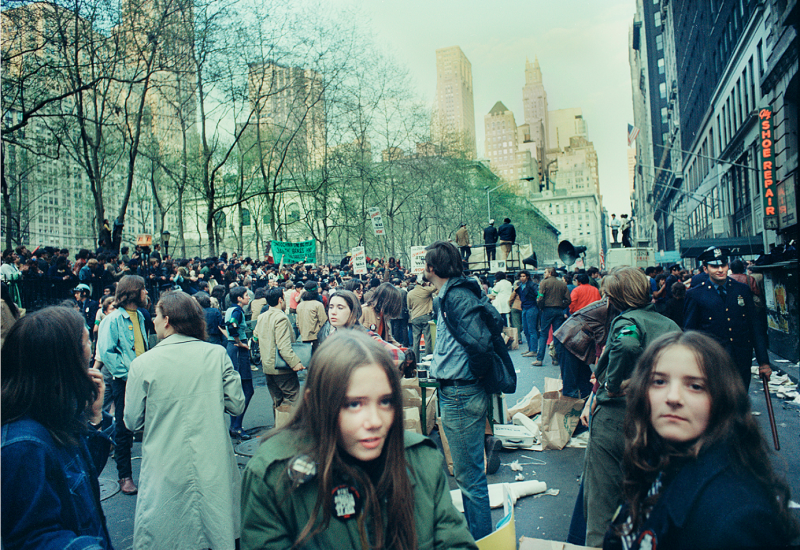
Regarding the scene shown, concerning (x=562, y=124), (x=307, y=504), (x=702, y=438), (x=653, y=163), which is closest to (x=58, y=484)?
(x=307, y=504)

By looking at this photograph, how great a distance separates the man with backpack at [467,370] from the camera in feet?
11.4

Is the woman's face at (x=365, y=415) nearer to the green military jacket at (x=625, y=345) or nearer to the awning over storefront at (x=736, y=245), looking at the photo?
the green military jacket at (x=625, y=345)

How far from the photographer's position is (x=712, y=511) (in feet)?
4.89

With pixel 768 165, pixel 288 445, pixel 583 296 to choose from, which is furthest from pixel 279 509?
pixel 768 165

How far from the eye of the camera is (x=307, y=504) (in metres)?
1.60

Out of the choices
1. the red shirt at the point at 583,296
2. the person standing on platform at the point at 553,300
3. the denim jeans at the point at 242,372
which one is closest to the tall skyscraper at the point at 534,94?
the red shirt at the point at 583,296

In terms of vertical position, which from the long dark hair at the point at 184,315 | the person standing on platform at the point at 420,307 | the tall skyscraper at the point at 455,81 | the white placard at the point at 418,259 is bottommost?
the person standing on platform at the point at 420,307

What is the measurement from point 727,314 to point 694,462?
4.91m

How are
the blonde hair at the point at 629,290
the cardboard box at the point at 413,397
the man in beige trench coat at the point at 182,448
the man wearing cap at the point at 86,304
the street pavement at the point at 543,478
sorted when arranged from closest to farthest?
the man in beige trench coat at the point at 182,448
the blonde hair at the point at 629,290
the street pavement at the point at 543,478
the cardboard box at the point at 413,397
the man wearing cap at the point at 86,304

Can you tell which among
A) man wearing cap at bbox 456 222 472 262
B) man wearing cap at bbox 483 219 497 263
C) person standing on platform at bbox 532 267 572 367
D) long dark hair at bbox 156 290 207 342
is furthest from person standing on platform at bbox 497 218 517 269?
long dark hair at bbox 156 290 207 342

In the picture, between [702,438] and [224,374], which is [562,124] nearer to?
[224,374]

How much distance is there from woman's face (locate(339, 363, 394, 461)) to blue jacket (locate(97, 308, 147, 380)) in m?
4.28

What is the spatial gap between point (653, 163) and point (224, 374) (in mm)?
89408

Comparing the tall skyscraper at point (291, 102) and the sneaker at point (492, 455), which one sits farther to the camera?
the tall skyscraper at point (291, 102)
